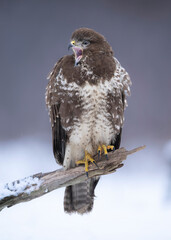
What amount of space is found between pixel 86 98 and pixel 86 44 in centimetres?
33

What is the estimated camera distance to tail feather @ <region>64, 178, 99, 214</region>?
2.17 metres

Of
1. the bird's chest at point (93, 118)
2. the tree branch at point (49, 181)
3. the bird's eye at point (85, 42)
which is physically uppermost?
the bird's eye at point (85, 42)

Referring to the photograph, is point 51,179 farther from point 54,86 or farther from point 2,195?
point 54,86

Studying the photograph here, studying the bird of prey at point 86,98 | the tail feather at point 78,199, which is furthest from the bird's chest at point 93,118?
the tail feather at point 78,199

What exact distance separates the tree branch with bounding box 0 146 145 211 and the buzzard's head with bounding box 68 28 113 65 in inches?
23.2

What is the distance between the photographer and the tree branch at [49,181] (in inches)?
69.4

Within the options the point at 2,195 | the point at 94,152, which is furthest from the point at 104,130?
the point at 2,195

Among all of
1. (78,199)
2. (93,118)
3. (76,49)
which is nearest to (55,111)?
(93,118)

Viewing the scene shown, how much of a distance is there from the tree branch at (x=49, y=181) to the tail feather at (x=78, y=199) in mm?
290

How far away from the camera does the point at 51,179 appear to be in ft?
6.07

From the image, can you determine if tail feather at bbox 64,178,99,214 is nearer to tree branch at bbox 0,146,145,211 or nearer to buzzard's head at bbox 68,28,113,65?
tree branch at bbox 0,146,145,211

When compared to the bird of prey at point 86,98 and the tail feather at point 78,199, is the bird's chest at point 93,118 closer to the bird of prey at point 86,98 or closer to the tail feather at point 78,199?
the bird of prey at point 86,98

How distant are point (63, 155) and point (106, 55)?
71 cm

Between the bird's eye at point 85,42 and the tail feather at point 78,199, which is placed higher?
the bird's eye at point 85,42
